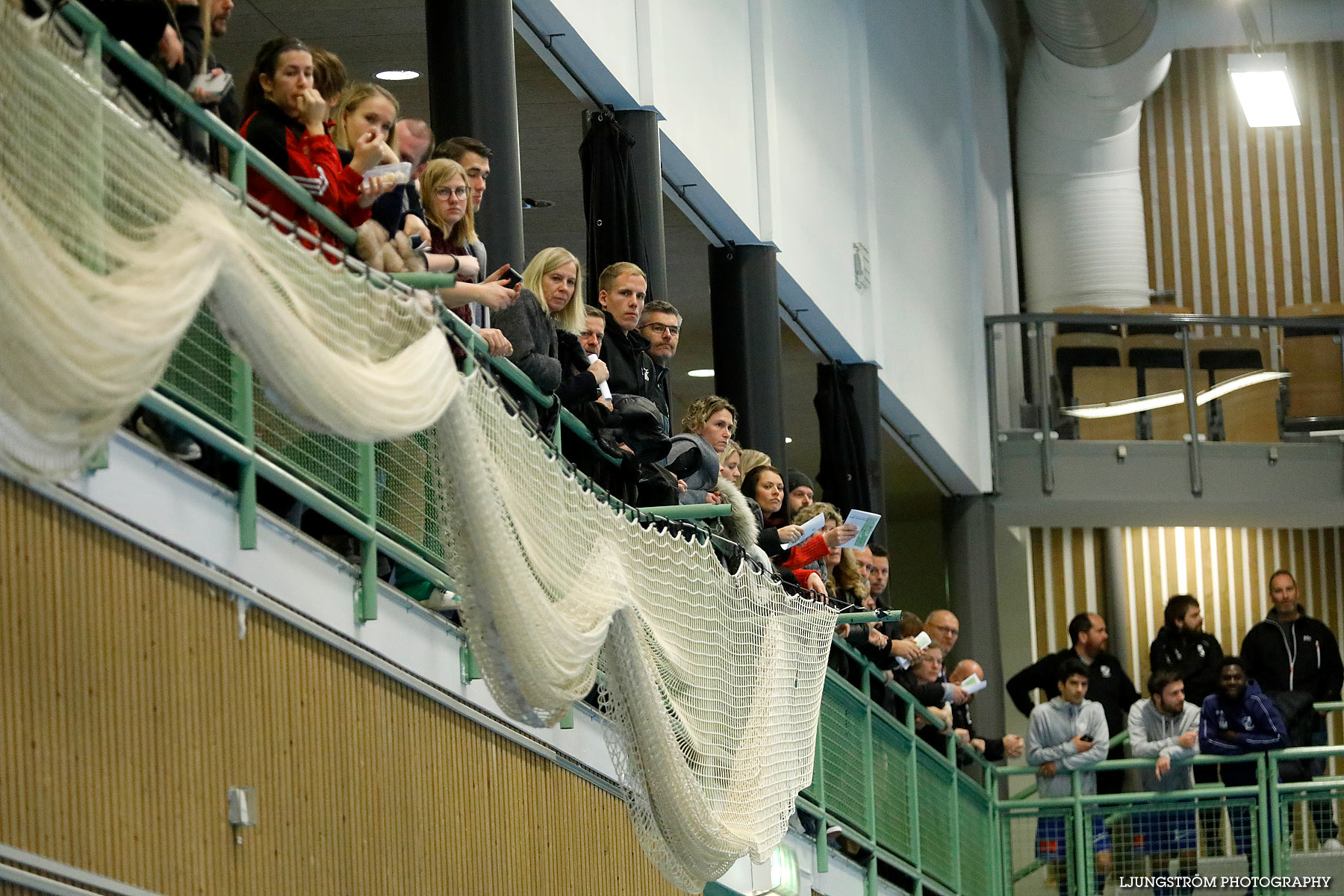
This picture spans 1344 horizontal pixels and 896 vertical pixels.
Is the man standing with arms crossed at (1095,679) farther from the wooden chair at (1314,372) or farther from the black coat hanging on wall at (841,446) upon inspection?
the wooden chair at (1314,372)

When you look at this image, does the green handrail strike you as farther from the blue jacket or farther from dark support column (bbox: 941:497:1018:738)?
dark support column (bbox: 941:497:1018:738)

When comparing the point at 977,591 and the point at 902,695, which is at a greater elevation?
the point at 977,591

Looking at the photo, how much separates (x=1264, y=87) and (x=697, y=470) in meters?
11.4

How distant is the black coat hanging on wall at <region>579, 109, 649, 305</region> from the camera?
35.0 feet

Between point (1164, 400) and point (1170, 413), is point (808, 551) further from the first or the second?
point (1170, 413)

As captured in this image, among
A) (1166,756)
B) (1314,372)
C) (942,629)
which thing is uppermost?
(1314,372)

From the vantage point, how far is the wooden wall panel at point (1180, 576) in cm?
2364

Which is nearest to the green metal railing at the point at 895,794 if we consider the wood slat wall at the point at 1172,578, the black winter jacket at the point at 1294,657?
the black winter jacket at the point at 1294,657

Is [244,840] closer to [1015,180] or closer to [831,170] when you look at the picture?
[831,170]

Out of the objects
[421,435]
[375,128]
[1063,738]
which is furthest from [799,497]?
[1063,738]

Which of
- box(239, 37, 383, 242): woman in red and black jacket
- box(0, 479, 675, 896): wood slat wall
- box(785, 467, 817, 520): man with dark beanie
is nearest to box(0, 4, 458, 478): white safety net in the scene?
box(0, 479, 675, 896): wood slat wall

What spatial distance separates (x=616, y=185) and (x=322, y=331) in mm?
6273

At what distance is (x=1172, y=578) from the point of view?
933 inches

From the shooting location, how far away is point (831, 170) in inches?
640
